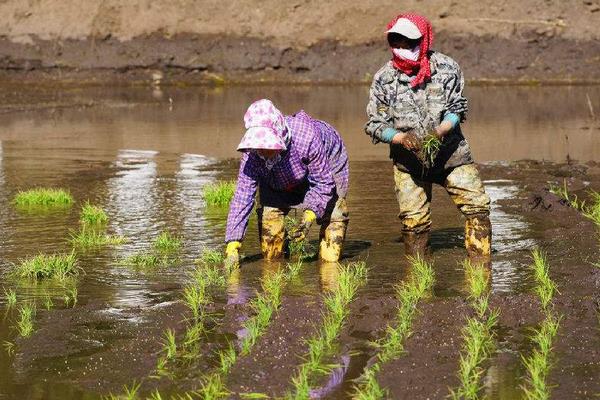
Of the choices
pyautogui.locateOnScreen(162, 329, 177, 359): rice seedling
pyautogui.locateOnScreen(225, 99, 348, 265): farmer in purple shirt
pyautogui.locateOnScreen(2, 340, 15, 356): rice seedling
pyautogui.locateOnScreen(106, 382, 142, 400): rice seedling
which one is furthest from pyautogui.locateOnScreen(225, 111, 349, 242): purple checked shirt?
pyautogui.locateOnScreen(106, 382, 142, 400): rice seedling

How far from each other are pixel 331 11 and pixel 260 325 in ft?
61.3

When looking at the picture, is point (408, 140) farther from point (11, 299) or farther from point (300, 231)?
point (11, 299)

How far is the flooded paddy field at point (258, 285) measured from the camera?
5.38 meters

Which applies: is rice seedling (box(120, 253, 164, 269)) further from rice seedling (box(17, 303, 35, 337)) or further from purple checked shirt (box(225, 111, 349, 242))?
rice seedling (box(17, 303, 35, 337))

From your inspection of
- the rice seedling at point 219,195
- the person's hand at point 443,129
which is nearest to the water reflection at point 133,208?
the rice seedling at point 219,195

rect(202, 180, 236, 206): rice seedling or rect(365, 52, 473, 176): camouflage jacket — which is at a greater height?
rect(365, 52, 473, 176): camouflage jacket

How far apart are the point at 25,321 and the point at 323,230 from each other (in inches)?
90.1

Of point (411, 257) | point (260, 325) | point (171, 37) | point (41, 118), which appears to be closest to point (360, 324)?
point (260, 325)

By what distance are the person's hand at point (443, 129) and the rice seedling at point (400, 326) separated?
76 centimetres

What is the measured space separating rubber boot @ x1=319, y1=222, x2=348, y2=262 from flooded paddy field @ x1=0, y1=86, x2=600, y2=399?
146mm

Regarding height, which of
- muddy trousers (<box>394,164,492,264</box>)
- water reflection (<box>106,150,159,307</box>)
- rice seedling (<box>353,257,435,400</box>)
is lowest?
water reflection (<box>106,150,159,307</box>)

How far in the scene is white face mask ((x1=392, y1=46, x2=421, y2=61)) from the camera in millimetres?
7316

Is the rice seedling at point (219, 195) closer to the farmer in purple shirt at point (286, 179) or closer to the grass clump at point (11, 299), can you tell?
the farmer in purple shirt at point (286, 179)

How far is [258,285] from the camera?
707 cm
